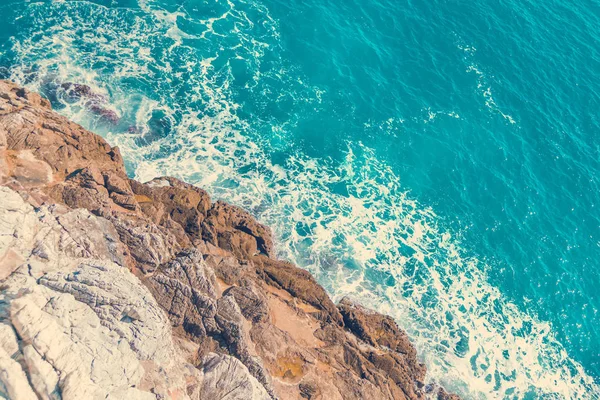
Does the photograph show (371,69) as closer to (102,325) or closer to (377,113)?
(377,113)

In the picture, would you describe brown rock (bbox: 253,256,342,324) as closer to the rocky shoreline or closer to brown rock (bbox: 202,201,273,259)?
the rocky shoreline

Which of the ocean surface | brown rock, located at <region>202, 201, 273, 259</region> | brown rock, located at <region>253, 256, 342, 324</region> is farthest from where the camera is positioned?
the ocean surface

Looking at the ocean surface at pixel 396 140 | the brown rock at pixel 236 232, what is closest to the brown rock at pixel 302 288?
the brown rock at pixel 236 232

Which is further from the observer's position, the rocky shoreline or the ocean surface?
the ocean surface

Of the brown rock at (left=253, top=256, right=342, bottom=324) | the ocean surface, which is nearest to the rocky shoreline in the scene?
the brown rock at (left=253, top=256, right=342, bottom=324)

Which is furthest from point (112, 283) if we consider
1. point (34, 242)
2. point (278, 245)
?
point (278, 245)

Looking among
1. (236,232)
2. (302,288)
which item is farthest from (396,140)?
(302,288)

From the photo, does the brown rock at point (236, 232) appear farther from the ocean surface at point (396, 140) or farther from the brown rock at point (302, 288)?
the ocean surface at point (396, 140)
